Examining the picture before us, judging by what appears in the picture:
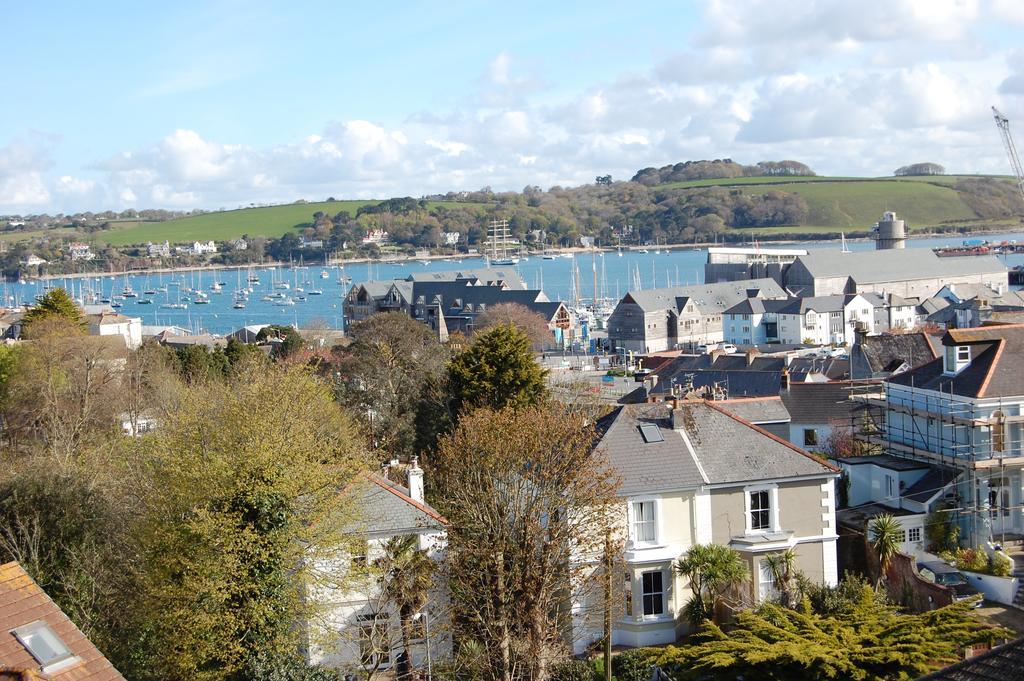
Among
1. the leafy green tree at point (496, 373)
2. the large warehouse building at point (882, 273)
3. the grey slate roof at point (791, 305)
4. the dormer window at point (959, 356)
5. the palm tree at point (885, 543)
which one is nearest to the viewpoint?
the palm tree at point (885, 543)

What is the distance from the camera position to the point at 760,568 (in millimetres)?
20203

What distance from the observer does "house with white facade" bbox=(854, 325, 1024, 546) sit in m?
23.1

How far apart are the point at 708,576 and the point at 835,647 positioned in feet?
12.2

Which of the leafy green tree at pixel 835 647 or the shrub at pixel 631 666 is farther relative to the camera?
the shrub at pixel 631 666

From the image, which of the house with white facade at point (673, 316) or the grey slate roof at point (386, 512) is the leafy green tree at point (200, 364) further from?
the house with white facade at point (673, 316)

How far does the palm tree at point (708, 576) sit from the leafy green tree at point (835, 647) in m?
2.15

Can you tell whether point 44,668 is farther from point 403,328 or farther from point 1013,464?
point 403,328

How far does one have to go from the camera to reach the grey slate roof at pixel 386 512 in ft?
63.1

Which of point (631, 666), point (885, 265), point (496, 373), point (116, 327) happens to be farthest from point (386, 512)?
point (885, 265)

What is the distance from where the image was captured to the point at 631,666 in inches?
714

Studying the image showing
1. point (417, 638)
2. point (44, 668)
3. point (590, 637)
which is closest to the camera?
point (44, 668)

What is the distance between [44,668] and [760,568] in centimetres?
1307

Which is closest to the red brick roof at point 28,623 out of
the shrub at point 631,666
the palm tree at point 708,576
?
the shrub at point 631,666

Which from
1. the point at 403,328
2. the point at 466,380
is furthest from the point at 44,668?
the point at 403,328
